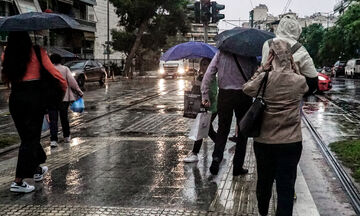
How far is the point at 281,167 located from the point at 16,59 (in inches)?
126

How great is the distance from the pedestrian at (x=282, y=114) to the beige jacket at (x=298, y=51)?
33cm

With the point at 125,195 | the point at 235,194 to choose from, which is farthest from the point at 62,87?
the point at 235,194

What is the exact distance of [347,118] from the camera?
1248 cm

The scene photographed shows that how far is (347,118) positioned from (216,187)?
8.06 meters

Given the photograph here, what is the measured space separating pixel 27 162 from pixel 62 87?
0.94 meters

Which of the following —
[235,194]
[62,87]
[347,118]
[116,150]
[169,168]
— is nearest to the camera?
→ [235,194]

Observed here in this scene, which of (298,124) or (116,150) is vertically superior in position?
(298,124)

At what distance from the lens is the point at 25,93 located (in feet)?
17.5

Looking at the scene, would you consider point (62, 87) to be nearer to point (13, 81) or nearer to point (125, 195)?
point (13, 81)

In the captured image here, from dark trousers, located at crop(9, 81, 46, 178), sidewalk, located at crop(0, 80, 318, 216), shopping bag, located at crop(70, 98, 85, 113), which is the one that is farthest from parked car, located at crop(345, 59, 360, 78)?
dark trousers, located at crop(9, 81, 46, 178)

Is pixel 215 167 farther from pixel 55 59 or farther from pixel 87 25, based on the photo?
pixel 87 25

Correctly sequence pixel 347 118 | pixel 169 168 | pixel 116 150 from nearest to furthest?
pixel 169 168, pixel 116 150, pixel 347 118

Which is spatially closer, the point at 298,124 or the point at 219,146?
the point at 298,124

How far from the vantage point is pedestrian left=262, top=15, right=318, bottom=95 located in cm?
417
